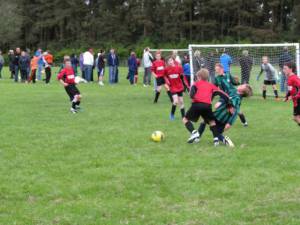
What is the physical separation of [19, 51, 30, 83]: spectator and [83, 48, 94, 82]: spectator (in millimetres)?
3012

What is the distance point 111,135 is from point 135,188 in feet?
15.1

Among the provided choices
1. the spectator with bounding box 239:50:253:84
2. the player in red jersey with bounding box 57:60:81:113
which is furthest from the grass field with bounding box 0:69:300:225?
the spectator with bounding box 239:50:253:84

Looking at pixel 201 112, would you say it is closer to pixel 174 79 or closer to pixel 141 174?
pixel 141 174

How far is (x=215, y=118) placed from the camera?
10484 millimetres

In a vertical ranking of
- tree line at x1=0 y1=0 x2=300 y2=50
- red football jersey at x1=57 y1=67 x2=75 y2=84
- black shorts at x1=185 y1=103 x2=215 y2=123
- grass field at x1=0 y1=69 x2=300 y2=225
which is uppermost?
tree line at x1=0 y1=0 x2=300 y2=50

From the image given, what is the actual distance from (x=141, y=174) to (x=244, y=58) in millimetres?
14857

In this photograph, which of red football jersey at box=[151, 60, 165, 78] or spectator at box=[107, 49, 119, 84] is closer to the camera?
red football jersey at box=[151, 60, 165, 78]

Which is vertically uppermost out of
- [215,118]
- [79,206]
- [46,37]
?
[46,37]

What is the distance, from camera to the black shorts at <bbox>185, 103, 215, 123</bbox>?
10227mm

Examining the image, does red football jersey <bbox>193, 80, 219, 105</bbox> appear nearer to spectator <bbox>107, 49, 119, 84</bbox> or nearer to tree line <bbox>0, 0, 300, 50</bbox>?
spectator <bbox>107, 49, 119, 84</bbox>

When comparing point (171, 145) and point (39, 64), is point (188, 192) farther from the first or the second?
point (39, 64)

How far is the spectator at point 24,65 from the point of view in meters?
28.5

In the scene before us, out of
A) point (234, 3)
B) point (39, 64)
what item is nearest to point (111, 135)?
point (39, 64)

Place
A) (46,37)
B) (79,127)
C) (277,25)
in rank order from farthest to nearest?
(46,37), (277,25), (79,127)
